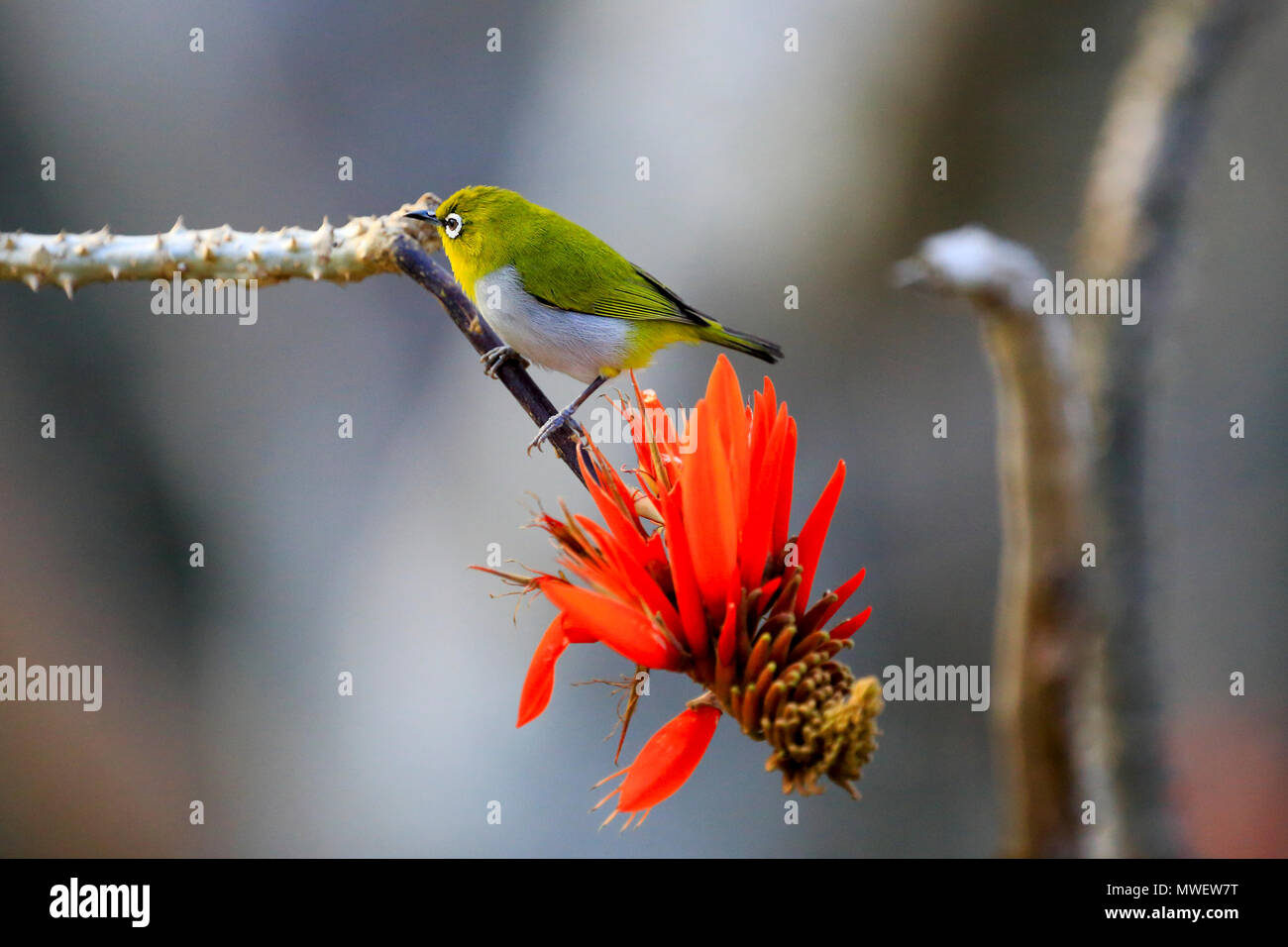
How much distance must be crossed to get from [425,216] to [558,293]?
5.9 inches

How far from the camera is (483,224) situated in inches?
27.3

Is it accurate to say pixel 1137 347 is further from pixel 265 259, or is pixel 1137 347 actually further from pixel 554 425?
pixel 265 259

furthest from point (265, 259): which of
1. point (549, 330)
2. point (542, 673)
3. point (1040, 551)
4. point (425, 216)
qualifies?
point (1040, 551)

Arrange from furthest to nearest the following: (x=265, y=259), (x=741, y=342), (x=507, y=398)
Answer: (x=507, y=398), (x=741, y=342), (x=265, y=259)

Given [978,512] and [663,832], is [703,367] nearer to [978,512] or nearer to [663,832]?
[978,512]

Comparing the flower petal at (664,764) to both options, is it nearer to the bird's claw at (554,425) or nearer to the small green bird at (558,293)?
the bird's claw at (554,425)

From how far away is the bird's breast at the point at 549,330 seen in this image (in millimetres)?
715

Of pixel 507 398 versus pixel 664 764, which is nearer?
pixel 664 764

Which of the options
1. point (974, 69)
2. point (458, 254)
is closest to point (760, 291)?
point (974, 69)

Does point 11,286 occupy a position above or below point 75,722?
above

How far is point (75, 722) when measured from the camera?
64.1 inches

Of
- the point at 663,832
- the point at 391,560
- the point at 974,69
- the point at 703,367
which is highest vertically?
the point at 974,69

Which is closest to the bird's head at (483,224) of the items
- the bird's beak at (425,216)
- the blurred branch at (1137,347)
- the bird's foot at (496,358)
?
the bird's beak at (425,216)
